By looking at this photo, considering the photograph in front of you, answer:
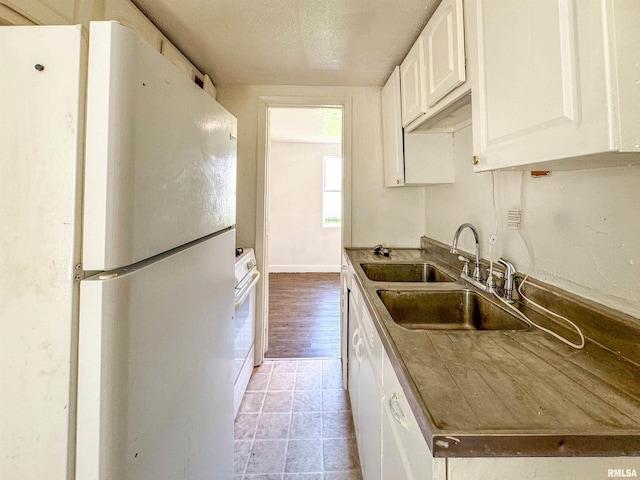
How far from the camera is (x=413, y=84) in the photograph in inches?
61.2

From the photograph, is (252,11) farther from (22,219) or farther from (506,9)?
(22,219)

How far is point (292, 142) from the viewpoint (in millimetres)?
5266

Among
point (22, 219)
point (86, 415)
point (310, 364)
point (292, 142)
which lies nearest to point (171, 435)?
point (86, 415)

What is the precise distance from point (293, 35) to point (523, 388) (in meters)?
1.89

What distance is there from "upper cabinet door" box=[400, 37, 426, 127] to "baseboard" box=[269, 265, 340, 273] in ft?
12.8

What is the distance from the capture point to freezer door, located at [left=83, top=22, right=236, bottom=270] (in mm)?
500

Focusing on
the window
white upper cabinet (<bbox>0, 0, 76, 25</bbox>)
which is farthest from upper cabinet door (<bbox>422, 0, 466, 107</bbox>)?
the window

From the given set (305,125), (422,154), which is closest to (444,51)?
(422,154)

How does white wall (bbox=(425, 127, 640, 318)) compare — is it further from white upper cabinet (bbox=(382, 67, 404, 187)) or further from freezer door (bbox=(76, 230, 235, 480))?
freezer door (bbox=(76, 230, 235, 480))

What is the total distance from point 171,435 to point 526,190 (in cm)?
141

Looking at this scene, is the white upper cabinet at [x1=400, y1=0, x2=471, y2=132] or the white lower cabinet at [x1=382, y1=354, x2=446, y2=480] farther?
the white upper cabinet at [x1=400, y1=0, x2=471, y2=132]

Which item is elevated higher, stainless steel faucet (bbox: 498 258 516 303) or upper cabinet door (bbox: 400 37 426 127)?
upper cabinet door (bbox: 400 37 426 127)

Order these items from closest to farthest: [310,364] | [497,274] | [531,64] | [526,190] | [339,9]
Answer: [531,64] → [526,190] → [497,274] → [339,9] → [310,364]

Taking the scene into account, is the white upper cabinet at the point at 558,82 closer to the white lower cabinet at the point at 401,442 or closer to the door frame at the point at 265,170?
the white lower cabinet at the point at 401,442
